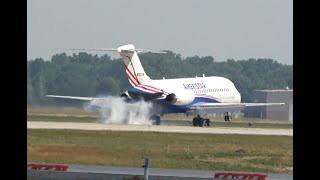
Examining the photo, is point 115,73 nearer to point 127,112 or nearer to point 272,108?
point 272,108

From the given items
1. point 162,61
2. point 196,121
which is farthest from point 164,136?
point 162,61

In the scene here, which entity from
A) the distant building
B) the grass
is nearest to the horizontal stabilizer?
the grass

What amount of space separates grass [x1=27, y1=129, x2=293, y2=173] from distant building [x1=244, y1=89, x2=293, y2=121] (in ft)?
172

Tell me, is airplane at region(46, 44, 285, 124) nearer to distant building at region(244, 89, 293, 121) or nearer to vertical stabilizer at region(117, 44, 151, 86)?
vertical stabilizer at region(117, 44, 151, 86)

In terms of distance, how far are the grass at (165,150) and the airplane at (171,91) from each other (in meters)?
20.1

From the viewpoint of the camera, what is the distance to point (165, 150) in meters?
44.0

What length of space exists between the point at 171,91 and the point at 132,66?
4.19 m

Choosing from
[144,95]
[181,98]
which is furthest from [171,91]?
[144,95]

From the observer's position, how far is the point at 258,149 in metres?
47.1

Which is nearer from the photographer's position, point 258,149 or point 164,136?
point 258,149

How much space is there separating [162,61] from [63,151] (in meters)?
103

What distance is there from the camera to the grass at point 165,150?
119ft

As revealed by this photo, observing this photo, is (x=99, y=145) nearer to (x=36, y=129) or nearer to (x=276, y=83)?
(x=36, y=129)
